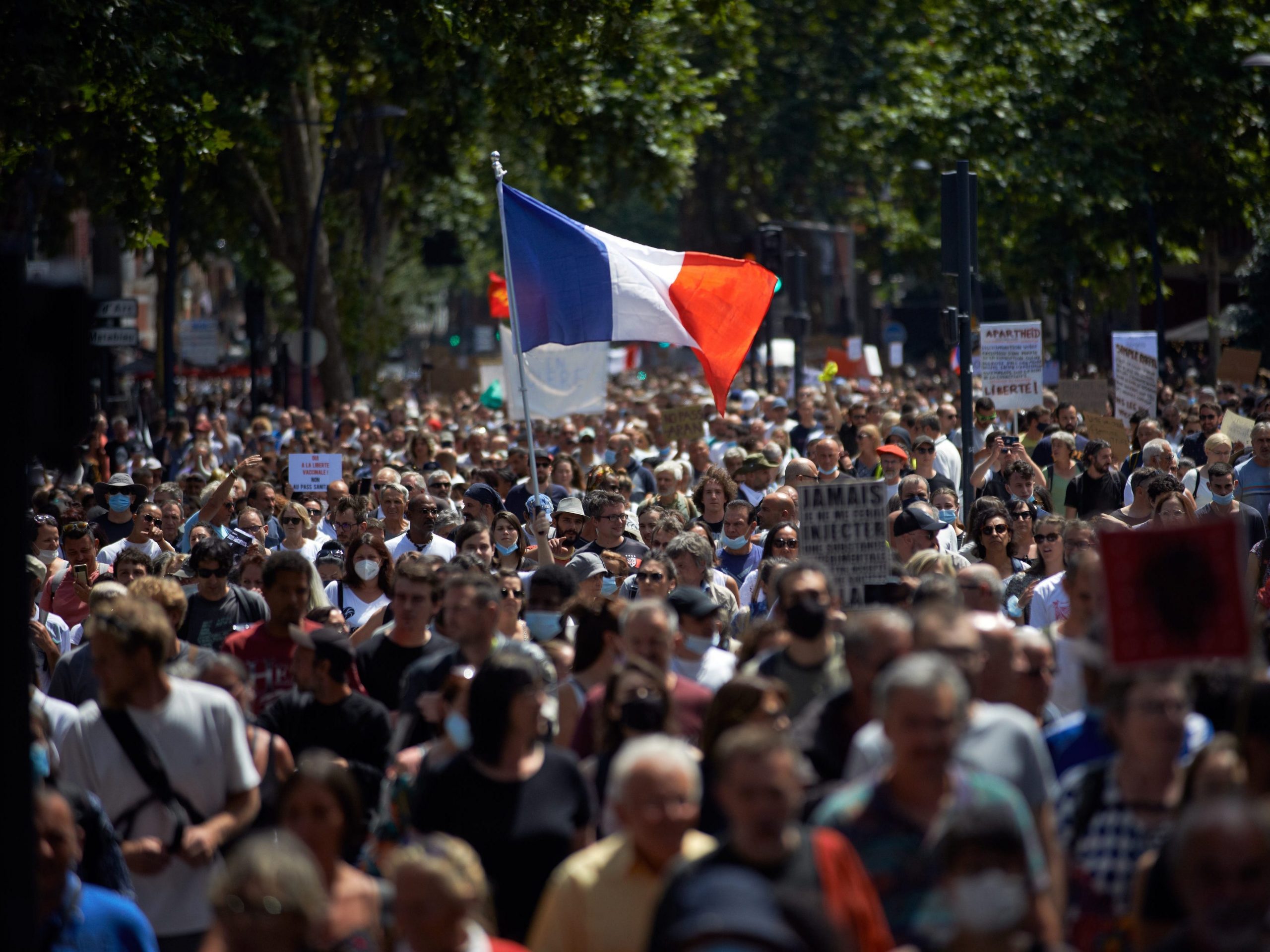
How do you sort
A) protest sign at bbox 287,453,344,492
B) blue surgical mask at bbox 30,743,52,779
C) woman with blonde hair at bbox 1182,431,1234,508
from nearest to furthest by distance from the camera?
blue surgical mask at bbox 30,743,52,779
woman with blonde hair at bbox 1182,431,1234,508
protest sign at bbox 287,453,344,492

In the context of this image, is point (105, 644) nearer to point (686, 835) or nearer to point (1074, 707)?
point (686, 835)

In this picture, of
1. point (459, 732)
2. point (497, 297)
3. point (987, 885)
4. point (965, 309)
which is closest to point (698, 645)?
point (459, 732)

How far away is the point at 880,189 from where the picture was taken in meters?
51.0

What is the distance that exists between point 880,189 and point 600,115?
25710 millimetres

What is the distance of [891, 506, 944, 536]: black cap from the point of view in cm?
927

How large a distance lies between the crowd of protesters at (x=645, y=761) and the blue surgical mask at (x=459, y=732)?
1cm

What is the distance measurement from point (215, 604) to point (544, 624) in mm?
2072

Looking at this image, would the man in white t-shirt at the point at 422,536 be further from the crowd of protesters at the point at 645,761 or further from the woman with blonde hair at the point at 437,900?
the woman with blonde hair at the point at 437,900

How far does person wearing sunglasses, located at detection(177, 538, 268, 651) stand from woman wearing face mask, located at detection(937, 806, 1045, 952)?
205 inches

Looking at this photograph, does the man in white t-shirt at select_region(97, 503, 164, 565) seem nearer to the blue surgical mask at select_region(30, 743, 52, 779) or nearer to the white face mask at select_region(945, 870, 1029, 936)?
the blue surgical mask at select_region(30, 743, 52, 779)

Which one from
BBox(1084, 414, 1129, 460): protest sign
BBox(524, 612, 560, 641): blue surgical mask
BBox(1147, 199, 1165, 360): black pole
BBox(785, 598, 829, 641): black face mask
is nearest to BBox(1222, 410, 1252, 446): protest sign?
BBox(1084, 414, 1129, 460): protest sign

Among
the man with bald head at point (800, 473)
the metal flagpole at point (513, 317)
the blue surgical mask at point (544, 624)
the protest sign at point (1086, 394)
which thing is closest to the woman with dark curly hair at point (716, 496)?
the man with bald head at point (800, 473)

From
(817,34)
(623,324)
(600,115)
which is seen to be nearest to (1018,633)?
(623,324)

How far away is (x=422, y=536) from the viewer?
11.0 m
